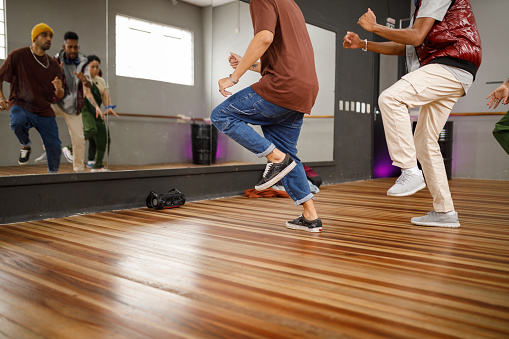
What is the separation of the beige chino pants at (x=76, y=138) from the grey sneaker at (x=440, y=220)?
7.91 ft

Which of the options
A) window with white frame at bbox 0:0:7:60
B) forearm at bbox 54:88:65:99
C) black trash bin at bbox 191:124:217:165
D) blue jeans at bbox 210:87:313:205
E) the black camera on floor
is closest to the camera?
blue jeans at bbox 210:87:313:205

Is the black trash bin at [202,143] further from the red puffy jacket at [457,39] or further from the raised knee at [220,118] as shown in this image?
the red puffy jacket at [457,39]

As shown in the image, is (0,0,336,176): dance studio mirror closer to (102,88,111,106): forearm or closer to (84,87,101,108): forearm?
(102,88,111,106): forearm

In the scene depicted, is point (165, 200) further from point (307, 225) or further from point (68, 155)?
point (307, 225)

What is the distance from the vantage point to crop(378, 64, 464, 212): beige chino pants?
259cm

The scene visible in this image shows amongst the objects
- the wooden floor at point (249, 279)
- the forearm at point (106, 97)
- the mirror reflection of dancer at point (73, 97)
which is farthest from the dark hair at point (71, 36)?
the wooden floor at point (249, 279)

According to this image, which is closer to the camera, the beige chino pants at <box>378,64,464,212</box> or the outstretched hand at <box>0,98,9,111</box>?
the beige chino pants at <box>378,64,464,212</box>

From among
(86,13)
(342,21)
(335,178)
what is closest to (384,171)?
(335,178)

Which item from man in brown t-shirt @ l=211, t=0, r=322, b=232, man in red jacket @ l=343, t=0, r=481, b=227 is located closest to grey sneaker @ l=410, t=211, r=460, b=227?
man in red jacket @ l=343, t=0, r=481, b=227

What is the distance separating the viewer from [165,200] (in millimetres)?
3482

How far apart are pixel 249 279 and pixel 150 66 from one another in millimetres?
2840

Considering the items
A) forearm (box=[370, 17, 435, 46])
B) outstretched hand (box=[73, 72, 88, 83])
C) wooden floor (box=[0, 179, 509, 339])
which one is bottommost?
wooden floor (box=[0, 179, 509, 339])

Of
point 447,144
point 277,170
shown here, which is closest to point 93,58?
point 277,170

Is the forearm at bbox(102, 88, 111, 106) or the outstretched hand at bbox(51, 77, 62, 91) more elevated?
the outstretched hand at bbox(51, 77, 62, 91)
